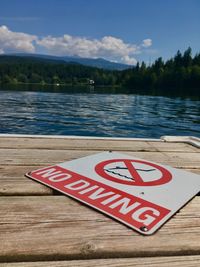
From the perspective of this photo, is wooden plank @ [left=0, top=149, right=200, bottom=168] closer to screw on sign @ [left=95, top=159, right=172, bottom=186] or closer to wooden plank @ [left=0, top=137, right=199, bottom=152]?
wooden plank @ [left=0, top=137, right=199, bottom=152]

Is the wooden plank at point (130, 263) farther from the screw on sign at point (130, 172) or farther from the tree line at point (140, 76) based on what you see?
the tree line at point (140, 76)

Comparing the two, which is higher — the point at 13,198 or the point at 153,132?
the point at 13,198

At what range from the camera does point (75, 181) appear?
1.53 m

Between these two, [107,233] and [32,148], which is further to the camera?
[32,148]

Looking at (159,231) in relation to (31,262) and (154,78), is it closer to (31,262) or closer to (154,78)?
(31,262)

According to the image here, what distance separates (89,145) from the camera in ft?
8.40

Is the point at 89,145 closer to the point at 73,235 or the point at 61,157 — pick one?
the point at 61,157

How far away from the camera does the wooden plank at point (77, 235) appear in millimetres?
935

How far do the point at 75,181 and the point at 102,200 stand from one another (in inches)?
11.1

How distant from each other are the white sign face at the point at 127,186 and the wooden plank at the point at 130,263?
0.15 meters

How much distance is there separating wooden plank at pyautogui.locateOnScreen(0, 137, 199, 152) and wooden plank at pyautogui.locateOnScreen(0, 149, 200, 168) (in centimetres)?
15

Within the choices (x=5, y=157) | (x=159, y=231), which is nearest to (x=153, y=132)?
(x=5, y=157)

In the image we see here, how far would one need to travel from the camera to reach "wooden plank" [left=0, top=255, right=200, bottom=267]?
873 millimetres

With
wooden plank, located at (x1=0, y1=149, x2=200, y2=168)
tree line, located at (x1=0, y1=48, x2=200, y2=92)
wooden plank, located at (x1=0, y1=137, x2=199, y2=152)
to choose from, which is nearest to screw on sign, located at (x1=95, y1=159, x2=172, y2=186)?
wooden plank, located at (x1=0, y1=149, x2=200, y2=168)
